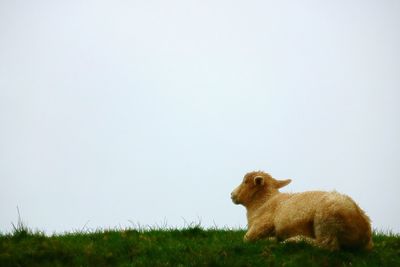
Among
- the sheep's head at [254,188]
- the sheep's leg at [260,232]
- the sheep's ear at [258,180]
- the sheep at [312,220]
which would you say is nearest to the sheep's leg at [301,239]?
the sheep at [312,220]

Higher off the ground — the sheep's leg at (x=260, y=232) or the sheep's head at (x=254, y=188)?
the sheep's head at (x=254, y=188)

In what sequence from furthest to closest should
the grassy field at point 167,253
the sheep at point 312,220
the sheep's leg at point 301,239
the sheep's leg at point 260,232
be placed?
the sheep's leg at point 260,232, the sheep's leg at point 301,239, the sheep at point 312,220, the grassy field at point 167,253

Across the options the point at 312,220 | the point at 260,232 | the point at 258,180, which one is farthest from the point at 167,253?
the point at 258,180

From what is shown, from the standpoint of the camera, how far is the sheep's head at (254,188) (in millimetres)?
13859

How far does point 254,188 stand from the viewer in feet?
45.5

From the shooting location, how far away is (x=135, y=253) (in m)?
11.3

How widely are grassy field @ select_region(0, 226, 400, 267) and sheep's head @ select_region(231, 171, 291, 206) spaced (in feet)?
5.45

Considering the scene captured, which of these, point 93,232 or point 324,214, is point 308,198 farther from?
point 93,232

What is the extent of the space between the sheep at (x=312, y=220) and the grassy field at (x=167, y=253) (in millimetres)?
250

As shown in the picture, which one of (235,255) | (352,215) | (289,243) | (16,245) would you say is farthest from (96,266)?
(352,215)

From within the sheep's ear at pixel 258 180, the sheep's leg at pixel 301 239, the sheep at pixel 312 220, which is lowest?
the sheep's leg at pixel 301 239

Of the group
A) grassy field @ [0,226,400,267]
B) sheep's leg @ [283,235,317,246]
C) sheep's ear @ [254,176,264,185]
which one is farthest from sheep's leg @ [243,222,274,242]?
sheep's ear @ [254,176,264,185]

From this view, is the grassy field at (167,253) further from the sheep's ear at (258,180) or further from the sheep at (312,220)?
the sheep's ear at (258,180)

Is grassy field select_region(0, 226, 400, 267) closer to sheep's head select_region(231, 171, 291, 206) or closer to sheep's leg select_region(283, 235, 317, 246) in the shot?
sheep's leg select_region(283, 235, 317, 246)
